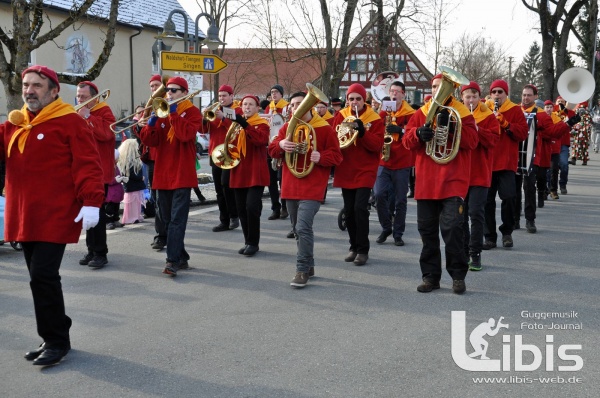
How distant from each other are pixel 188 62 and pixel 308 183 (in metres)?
7.55

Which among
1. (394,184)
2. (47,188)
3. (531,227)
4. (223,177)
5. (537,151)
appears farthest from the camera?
(537,151)

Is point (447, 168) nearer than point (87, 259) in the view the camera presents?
Yes

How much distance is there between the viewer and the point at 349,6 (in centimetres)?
2405

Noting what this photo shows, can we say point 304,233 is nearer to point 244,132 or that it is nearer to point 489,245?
point 244,132

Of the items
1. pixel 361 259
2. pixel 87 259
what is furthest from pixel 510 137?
pixel 87 259

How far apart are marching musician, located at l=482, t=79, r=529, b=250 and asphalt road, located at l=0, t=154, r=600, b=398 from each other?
0.43 m

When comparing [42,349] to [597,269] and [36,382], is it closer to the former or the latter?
[36,382]

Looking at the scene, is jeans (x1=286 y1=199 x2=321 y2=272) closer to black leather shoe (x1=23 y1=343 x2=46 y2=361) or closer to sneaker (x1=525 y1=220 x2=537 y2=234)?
black leather shoe (x1=23 y1=343 x2=46 y2=361)

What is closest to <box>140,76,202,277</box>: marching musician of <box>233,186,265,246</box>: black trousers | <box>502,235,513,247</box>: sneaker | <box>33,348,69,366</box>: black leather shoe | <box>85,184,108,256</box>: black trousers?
<box>85,184,108,256</box>: black trousers

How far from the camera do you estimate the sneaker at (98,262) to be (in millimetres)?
7848

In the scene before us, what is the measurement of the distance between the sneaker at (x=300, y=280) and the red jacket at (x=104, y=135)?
8.05ft

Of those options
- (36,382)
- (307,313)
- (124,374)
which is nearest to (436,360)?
(307,313)

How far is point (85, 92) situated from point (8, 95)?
5.67 metres

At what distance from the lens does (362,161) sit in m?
7.99
